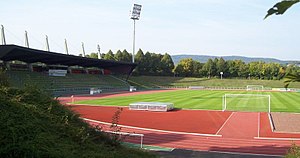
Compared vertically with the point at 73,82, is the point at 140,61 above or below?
above

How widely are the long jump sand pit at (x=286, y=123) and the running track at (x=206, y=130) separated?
0.71m

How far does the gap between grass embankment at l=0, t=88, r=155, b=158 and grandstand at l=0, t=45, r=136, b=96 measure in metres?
37.1

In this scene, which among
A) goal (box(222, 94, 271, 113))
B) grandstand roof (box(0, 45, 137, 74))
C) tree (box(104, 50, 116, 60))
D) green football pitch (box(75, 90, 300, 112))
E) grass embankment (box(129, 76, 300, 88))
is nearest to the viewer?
goal (box(222, 94, 271, 113))

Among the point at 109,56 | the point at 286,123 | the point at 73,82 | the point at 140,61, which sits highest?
the point at 109,56

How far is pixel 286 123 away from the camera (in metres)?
26.2

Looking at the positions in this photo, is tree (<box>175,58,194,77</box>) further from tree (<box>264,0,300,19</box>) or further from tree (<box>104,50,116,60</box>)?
tree (<box>264,0,300,19</box>)

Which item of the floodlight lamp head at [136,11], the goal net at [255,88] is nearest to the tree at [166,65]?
the floodlight lamp head at [136,11]

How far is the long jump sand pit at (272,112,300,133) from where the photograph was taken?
2320 centimetres

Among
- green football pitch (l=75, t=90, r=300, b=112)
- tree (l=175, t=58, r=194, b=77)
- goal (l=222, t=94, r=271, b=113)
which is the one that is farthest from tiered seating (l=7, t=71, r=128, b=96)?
tree (l=175, t=58, r=194, b=77)

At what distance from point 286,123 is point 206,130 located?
23.3ft

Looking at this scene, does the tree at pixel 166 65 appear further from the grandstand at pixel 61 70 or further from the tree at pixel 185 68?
the grandstand at pixel 61 70

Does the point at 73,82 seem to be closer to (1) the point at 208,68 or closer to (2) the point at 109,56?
(2) the point at 109,56

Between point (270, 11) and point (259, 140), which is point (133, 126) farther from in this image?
point (270, 11)

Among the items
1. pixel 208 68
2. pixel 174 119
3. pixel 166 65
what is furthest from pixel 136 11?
pixel 174 119
